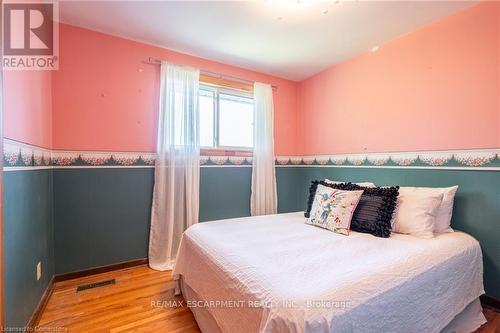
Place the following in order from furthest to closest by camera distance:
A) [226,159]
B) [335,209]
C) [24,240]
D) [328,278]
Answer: [226,159] < [335,209] < [24,240] < [328,278]

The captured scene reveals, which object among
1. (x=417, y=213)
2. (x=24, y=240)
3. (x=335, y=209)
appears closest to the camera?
(x=24, y=240)

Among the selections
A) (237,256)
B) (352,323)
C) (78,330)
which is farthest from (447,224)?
(78,330)

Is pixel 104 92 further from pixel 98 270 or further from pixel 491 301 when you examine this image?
pixel 491 301

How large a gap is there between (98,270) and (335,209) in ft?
7.61

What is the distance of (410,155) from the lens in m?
2.22

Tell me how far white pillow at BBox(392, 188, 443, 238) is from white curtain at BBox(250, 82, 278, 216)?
5.14 feet

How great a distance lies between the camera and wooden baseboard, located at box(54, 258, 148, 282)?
2118mm

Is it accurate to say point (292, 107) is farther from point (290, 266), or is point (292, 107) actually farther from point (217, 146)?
point (290, 266)

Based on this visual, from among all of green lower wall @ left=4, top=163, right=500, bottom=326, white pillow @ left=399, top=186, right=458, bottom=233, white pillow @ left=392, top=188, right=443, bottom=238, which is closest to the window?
green lower wall @ left=4, top=163, right=500, bottom=326

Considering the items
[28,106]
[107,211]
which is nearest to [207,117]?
[107,211]

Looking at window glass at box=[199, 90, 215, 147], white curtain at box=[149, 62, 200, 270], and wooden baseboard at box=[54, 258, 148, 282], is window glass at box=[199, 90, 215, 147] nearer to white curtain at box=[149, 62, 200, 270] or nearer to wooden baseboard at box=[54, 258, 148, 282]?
white curtain at box=[149, 62, 200, 270]

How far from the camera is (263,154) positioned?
3084mm

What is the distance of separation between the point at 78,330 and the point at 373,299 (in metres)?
1.80

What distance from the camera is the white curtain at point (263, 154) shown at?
3.05 meters
